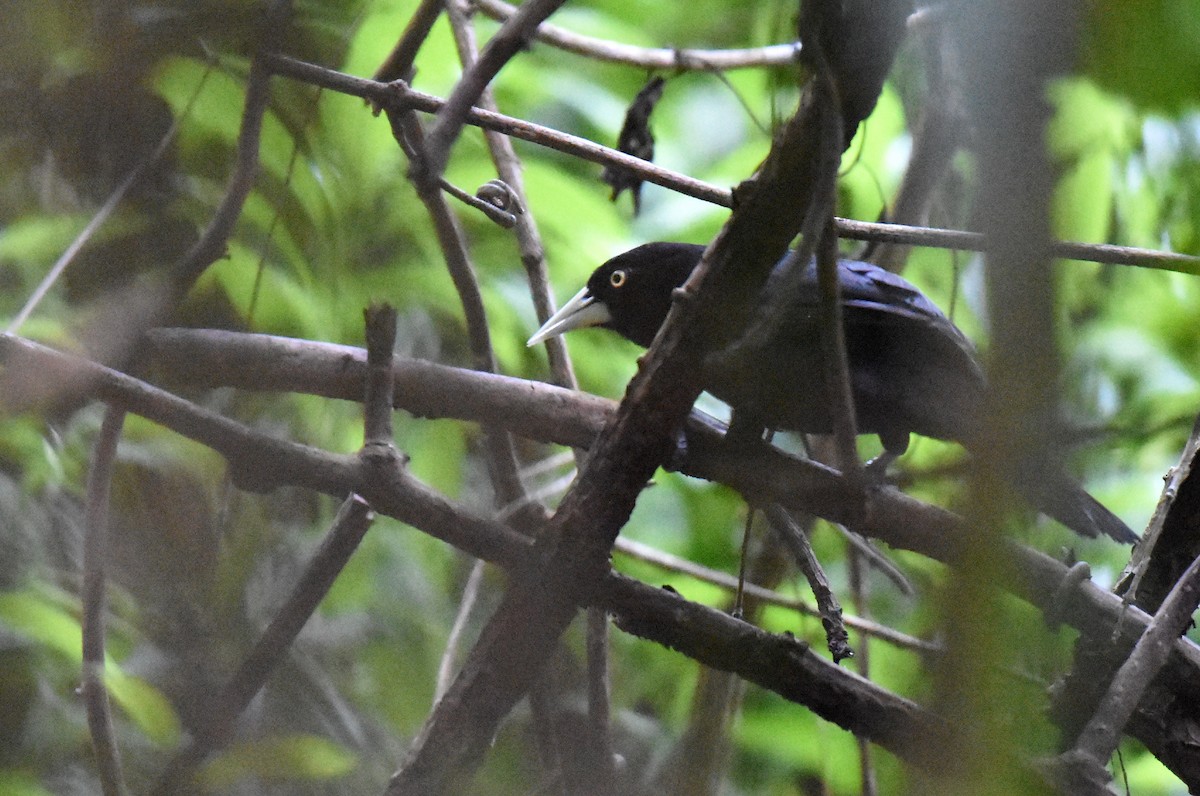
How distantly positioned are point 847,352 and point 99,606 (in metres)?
0.83

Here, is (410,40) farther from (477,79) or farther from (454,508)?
(454,508)

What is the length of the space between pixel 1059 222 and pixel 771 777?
1.25m

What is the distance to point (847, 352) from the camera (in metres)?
1.21

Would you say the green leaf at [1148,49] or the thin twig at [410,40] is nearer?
the green leaf at [1148,49]

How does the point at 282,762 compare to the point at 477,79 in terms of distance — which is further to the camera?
→ the point at 282,762

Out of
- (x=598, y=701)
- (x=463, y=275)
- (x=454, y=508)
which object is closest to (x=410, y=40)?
(x=463, y=275)

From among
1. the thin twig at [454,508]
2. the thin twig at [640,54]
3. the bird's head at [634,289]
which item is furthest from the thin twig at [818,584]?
the thin twig at [640,54]

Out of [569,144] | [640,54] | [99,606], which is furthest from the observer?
[640,54]

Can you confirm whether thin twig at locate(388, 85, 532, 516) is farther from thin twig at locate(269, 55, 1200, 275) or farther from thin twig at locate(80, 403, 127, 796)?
thin twig at locate(80, 403, 127, 796)

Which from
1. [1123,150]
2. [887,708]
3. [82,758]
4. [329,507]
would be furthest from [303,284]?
[1123,150]

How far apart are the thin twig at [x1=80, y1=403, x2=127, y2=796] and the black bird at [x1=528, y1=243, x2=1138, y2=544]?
495 millimetres

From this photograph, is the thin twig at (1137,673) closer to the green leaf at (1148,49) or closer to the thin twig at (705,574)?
the green leaf at (1148,49)

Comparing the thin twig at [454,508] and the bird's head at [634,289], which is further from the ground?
the bird's head at [634,289]

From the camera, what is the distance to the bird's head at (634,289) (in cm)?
144
